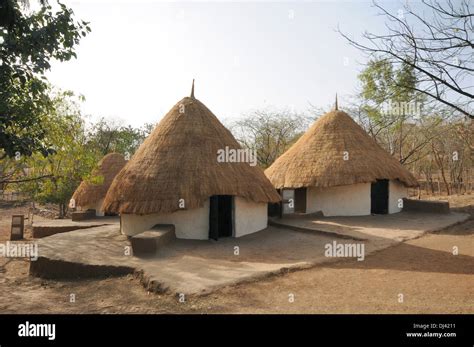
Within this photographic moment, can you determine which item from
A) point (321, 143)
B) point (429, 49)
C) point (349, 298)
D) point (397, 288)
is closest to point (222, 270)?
point (349, 298)

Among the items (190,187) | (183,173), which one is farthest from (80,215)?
(190,187)

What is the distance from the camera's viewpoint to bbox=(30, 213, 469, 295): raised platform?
22.6ft

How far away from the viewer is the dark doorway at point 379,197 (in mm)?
15703

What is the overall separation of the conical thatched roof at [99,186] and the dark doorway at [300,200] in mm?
9274

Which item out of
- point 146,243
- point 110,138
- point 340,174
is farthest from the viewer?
point 110,138

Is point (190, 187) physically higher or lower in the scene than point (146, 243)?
higher

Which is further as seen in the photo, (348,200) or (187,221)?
(348,200)

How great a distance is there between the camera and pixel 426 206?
15.4 metres

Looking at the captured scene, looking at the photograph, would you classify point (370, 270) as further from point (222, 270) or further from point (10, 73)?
point (10, 73)

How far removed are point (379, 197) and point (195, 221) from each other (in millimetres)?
9107

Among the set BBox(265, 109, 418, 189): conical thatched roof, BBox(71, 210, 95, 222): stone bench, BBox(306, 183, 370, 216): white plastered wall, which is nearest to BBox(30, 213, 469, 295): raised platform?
BBox(306, 183, 370, 216): white plastered wall

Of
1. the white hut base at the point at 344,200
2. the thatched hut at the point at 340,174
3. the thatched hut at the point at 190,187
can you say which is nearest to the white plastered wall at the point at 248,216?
the thatched hut at the point at 190,187

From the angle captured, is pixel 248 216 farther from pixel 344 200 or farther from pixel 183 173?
pixel 344 200
